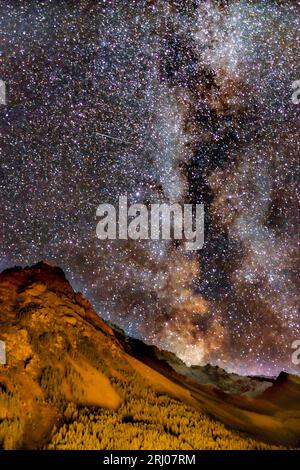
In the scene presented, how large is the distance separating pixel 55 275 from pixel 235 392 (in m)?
10.9

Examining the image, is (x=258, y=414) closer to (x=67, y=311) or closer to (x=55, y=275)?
(x=67, y=311)

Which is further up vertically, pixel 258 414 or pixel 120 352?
pixel 120 352

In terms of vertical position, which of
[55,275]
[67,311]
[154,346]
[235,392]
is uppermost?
[55,275]

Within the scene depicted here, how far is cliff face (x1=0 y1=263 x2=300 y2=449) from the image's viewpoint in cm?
881

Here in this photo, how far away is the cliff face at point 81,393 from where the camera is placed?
28.9 ft

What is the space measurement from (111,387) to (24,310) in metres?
3.47

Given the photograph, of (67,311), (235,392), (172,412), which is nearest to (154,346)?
(235,392)

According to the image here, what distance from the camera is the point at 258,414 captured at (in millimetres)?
14836

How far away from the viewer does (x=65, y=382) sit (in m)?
10.5

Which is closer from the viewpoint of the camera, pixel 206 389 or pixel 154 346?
pixel 206 389

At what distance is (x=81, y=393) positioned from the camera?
33.9 feet
